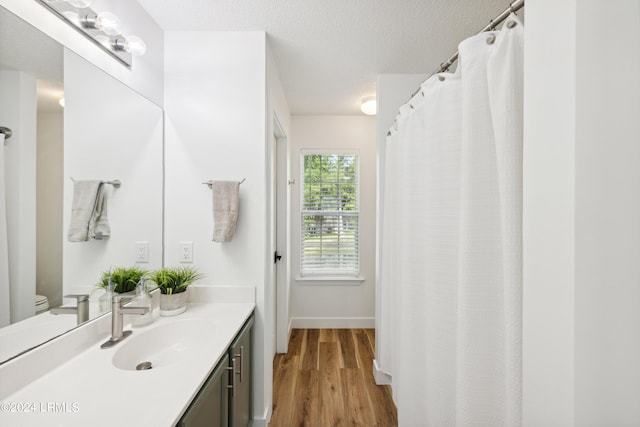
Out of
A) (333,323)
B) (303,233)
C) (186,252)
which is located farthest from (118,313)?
(333,323)

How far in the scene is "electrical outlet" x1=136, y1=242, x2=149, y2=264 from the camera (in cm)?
156

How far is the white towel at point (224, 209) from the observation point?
5.42 ft

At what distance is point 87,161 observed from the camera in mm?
1219

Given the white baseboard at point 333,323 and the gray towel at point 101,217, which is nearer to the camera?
the gray towel at point 101,217

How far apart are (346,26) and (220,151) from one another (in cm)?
106

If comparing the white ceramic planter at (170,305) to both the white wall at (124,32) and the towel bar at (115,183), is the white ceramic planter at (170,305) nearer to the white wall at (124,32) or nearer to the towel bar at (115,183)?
the towel bar at (115,183)

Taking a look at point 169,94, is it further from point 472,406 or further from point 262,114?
point 472,406

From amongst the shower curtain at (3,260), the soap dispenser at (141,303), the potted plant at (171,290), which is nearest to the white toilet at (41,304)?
the shower curtain at (3,260)

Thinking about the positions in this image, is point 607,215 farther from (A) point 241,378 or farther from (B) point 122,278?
A: (B) point 122,278

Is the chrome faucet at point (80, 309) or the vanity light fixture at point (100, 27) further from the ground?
the vanity light fixture at point (100, 27)

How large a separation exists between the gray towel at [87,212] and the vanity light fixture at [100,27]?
2.05ft

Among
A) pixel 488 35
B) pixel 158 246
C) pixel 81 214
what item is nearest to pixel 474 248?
pixel 488 35

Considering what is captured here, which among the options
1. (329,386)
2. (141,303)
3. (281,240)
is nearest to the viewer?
(141,303)

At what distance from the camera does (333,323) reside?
131 inches
